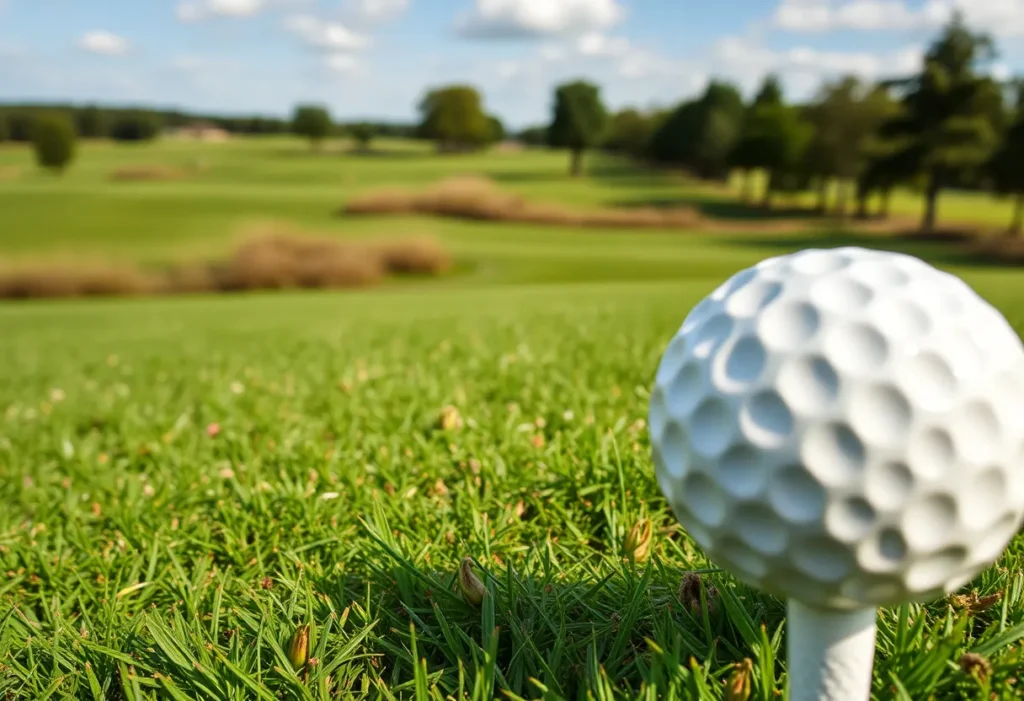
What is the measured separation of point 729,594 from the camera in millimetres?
1589

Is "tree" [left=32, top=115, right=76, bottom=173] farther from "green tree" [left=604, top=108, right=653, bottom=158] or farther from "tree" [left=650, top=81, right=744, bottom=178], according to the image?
"green tree" [left=604, top=108, right=653, bottom=158]

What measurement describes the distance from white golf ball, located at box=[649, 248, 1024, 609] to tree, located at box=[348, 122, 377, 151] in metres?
87.0

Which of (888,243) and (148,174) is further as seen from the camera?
(148,174)

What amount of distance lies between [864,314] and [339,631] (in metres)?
1.27

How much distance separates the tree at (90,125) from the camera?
8750 cm

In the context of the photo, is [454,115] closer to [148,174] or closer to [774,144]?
[148,174]

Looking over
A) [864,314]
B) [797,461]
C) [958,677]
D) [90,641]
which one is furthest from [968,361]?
[90,641]

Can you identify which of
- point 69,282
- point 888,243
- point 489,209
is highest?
point 489,209

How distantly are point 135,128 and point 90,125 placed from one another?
4.64 m

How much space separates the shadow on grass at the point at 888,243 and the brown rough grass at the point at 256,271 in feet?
39.5

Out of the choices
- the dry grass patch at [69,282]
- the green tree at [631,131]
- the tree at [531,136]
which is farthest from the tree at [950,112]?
the tree at [531,136]

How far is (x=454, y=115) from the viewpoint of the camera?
255 ft

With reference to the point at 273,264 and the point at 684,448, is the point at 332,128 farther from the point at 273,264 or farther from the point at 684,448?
the point at 684,448

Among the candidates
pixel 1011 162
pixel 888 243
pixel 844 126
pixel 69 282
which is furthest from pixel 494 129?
pixel 69 282
